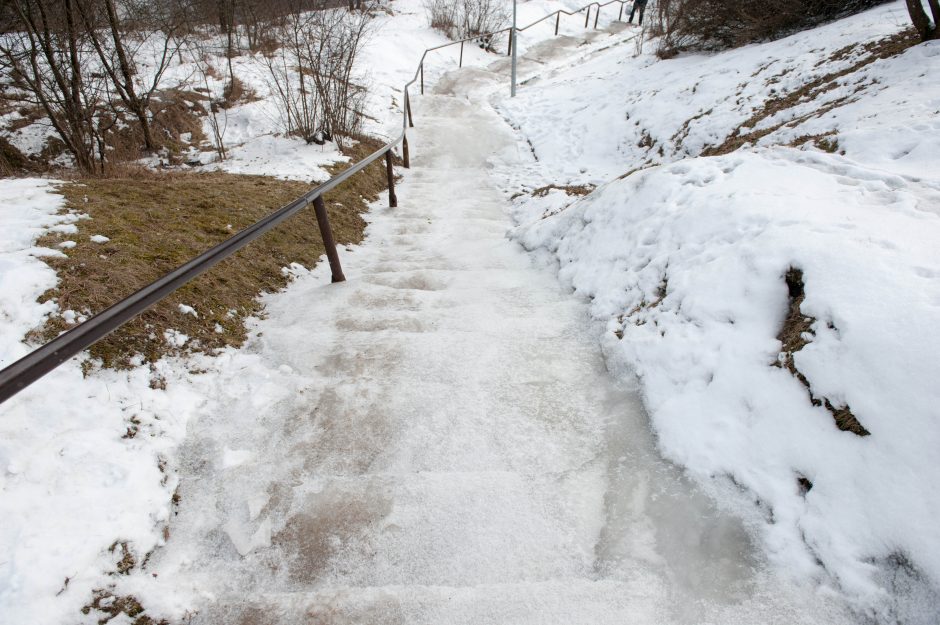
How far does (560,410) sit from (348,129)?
8.21 m

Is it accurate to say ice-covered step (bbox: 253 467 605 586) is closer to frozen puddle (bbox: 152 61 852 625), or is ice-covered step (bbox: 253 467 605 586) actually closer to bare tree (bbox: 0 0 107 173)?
frozen puddle (bbox: 152 61 852 625)

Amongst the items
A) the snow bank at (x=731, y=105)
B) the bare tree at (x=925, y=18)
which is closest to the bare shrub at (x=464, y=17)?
the snow bank at (x=731, y=105)

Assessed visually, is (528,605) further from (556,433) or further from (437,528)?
(556,433)

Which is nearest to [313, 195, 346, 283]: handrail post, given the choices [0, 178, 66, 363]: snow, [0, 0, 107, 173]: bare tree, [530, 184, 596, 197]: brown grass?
[0, 178, 66, 363]: snow

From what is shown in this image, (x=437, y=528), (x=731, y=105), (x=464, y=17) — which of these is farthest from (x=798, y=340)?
(x=464, y=17)

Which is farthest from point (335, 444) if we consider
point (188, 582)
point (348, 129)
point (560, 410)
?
point (348, 129)

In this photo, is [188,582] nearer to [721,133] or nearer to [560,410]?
[560,410]

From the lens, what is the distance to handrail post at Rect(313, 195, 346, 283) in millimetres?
3602

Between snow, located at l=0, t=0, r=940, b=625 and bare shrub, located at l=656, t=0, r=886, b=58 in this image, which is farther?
bare shrub, located at l=656, t=0, r=886, b=58

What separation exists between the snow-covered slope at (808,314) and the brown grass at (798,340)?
0.02 m

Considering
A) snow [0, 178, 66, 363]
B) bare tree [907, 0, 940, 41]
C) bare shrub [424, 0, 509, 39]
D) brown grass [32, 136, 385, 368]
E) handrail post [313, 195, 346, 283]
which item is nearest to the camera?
snow [0, 178, 66, 363]

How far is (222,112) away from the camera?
1044 centimetres

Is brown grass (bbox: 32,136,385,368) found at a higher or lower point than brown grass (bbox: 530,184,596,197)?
higher

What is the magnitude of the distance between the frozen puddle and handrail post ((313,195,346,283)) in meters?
0.74
